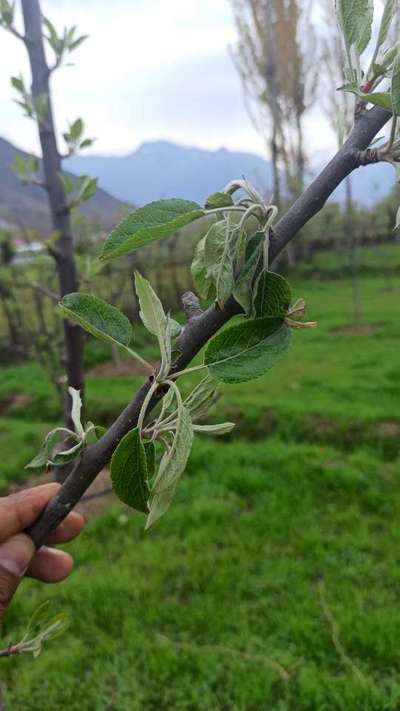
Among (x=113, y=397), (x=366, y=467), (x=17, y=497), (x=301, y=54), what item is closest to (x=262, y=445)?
(x=366, y=467)

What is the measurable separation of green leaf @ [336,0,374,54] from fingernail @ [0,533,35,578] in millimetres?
821

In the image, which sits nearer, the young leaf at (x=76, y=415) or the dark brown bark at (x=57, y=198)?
the young leaf at (x=76, y=415)

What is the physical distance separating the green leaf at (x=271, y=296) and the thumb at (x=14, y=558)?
60 centimetres

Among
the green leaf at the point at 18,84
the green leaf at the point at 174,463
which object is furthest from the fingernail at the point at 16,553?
the green leaf at the point at 18,84

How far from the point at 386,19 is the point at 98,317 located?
0.38m

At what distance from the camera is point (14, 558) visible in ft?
3.03

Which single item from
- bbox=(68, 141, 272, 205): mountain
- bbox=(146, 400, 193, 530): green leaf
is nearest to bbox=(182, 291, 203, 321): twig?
bbox=(146, 400, 193, 530): green leaf

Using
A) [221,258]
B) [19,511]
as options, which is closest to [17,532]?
[19,511]

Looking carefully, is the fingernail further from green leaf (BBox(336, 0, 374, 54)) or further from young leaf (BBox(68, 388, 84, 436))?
green leaf (BBox(336, 0, 374, 54))

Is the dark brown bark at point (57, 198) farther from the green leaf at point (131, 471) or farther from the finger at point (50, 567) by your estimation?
the green leaf at point (131, 471)

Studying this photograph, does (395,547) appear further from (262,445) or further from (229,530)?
(262,445)

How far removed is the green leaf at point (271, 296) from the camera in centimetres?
48

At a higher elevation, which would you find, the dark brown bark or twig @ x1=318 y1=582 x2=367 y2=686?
the dark brown bark

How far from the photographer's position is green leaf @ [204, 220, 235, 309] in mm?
478
